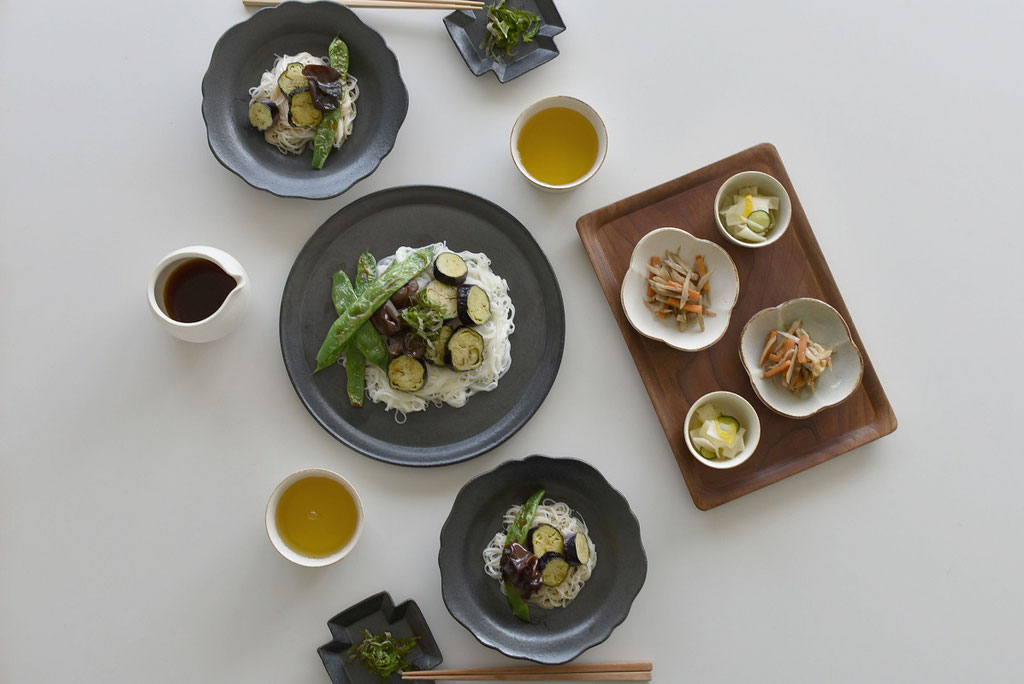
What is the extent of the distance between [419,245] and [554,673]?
1.91m

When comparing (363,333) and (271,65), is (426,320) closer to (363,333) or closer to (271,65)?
(363,333)

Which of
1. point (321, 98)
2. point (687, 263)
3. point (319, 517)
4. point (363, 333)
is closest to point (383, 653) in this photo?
point (319, 517)

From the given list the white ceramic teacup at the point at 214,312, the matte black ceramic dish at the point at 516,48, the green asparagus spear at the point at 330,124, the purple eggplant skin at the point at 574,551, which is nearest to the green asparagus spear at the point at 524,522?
the purple eggplant skin at the point at 574,551

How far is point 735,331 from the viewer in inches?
147

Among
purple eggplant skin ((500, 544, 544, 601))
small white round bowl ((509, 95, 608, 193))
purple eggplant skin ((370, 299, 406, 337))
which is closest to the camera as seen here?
purple eggplant skin ((500, 544, 544, 601))

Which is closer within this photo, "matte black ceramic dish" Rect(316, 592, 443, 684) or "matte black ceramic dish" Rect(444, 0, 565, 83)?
"matte black ceramic dish" Rect(316, 592, 443, 684)

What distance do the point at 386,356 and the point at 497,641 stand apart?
1262 mm

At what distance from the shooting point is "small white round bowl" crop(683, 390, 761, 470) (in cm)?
353

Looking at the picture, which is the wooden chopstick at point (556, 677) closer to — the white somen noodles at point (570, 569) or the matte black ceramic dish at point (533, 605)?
the matte black ceramic dish at point (533, 605)

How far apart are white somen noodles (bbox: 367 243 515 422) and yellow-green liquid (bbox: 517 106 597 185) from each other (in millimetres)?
475

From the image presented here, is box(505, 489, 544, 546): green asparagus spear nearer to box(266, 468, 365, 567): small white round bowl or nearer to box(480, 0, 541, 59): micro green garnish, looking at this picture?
box(266, 468, 365, 567): small white round bowl

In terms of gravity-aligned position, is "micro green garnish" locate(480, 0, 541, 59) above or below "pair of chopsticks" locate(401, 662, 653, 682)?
above

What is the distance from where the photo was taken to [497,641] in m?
3.51

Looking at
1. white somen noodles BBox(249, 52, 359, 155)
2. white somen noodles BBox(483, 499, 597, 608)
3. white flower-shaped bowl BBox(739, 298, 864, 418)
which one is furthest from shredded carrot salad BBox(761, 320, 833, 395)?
white somen noodles BBox(249, 52, 359, 155)
